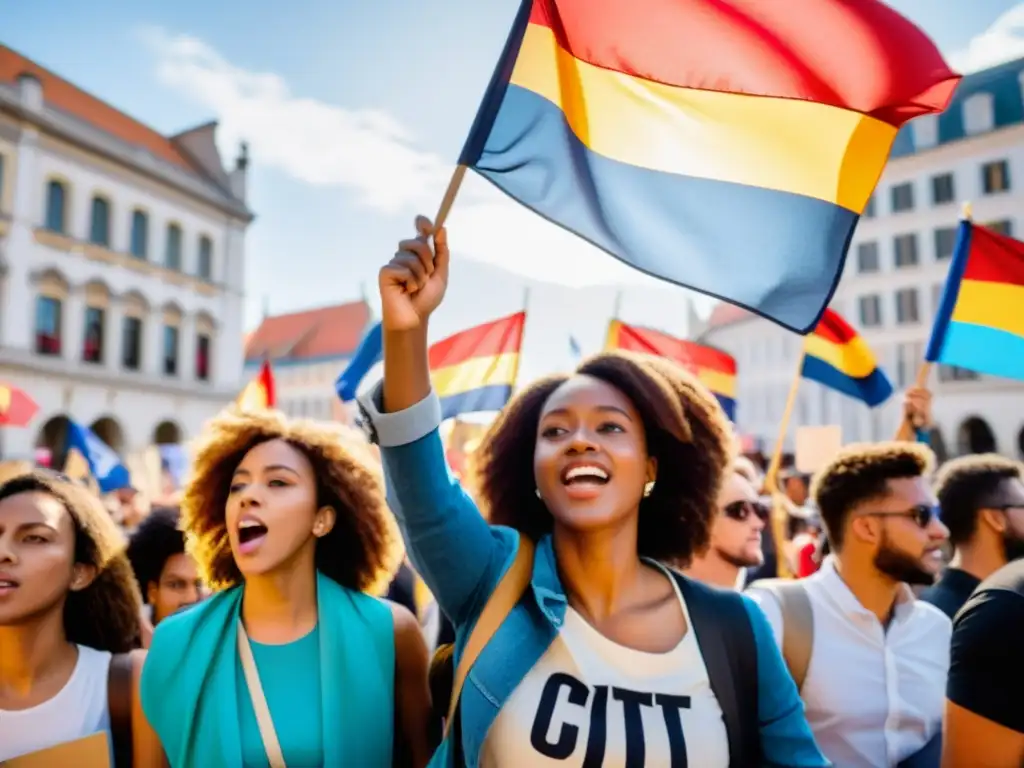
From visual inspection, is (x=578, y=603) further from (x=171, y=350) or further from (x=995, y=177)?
(x=995, y=177)

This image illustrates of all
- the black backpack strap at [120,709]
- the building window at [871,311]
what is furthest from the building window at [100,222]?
the building window at [871,311]

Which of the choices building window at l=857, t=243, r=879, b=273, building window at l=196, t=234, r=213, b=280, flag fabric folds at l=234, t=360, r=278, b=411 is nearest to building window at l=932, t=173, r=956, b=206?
building window at l=857, t=243, r=879, b=273

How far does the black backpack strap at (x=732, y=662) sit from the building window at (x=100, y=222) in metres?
29.9

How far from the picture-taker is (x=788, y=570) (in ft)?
19.8

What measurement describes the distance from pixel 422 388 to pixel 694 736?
0.94 metres

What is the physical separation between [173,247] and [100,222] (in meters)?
3.26

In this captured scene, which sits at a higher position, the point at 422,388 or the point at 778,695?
the point at 422,388

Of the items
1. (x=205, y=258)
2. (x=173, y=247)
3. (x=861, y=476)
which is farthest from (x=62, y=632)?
(x=205, y=258)

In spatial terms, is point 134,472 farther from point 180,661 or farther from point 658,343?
point 180,661

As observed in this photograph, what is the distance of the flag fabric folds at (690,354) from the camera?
6.61 meters

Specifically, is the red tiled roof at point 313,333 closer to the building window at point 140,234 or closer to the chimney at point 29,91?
the building window at point 140,234

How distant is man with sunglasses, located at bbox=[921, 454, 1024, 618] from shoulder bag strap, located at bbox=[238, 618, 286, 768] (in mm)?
2822

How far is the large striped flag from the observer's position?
20.5 feet

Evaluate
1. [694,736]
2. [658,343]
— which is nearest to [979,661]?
[694,736]
